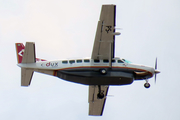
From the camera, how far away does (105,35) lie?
35562mm

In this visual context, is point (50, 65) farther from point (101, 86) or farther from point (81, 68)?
point (101, 86)

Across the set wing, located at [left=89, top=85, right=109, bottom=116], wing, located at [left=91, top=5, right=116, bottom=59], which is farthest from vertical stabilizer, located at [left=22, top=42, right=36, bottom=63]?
wing, located at [left=89, top=85, right=109, bottom=116]

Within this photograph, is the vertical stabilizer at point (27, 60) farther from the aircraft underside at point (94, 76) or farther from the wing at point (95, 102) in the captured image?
the wing at point (95, 102)

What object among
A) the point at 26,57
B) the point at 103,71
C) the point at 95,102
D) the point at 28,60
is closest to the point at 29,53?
the point at 26,57

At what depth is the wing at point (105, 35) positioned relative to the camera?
34.1 meters

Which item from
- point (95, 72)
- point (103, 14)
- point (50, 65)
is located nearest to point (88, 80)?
point (95, 72)

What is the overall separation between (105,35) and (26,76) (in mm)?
7569

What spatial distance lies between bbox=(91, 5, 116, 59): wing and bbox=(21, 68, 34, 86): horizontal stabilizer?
5512 mm

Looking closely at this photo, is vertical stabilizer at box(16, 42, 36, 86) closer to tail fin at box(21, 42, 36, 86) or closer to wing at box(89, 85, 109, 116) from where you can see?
tail fin at box(21, 42, 36, 86)

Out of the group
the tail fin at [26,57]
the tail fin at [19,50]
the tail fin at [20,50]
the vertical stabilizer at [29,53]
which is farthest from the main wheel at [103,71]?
the tail fin at [19,50]

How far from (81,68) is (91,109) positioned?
7.94 m

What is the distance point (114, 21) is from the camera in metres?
34.7

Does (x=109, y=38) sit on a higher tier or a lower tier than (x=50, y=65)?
higher

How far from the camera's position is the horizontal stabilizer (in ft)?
121
